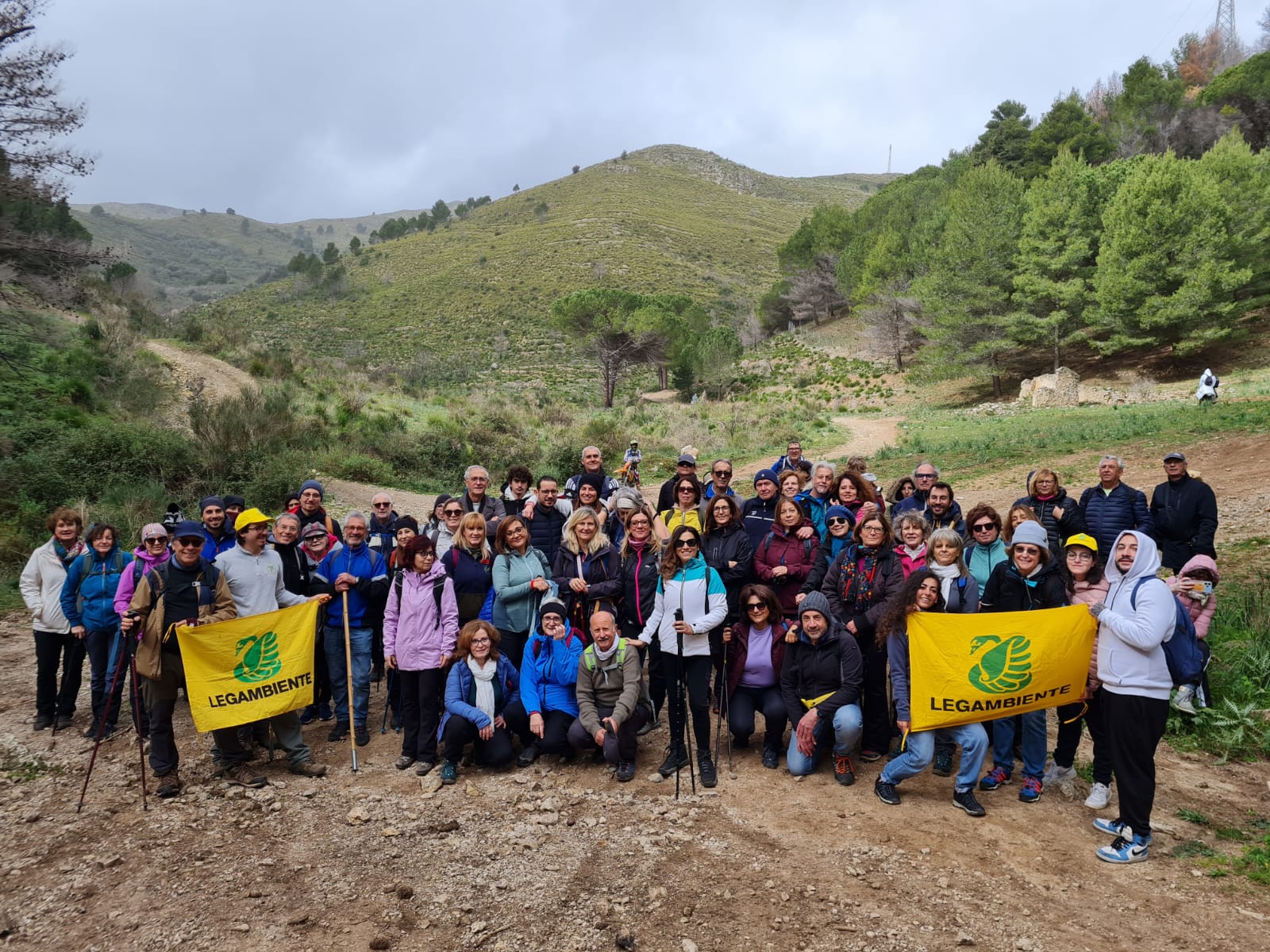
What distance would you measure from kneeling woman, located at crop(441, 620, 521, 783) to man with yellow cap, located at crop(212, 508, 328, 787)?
3.55 ft

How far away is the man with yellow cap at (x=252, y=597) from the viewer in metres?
5.30

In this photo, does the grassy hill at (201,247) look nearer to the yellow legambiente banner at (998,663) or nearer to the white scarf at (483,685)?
the white scarf at (483,685)

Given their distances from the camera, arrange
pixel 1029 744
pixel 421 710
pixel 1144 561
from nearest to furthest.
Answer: pixel 1144 561 < pixel 1029 744 < pixel 421 710

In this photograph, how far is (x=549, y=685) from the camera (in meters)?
5.43

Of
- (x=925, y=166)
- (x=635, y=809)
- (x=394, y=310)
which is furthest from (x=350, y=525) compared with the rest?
(x=925, y=166)

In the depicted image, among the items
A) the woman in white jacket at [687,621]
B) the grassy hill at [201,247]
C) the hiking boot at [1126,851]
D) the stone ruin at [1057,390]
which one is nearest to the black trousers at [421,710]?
the woman in white jacket at [687,621]

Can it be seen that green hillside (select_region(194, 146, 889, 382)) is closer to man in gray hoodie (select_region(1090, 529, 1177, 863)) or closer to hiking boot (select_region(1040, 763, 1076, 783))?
hiking boot (select_region(1040, 763, 1076, 783))

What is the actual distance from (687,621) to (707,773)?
1105 mm

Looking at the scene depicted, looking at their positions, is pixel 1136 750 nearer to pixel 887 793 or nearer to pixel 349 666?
pixel 887 793

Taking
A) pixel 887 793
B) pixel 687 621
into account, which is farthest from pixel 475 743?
pixel 887 793

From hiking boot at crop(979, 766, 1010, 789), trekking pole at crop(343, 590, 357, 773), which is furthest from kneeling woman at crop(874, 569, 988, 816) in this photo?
trekking pole at crop(343, 590, 357, 773)

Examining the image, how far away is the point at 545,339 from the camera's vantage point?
5397 centimetres

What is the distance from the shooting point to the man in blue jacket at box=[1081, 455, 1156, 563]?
21.4 ft

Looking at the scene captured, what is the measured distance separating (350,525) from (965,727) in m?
5.17
